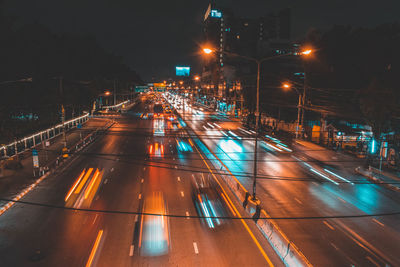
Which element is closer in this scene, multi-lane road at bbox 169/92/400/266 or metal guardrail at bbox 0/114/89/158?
multi-lane road at bbox 169/92/400/266

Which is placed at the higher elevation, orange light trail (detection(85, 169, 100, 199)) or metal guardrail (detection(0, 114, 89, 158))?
metal guardrail (detection(0, 114, 89, 158))

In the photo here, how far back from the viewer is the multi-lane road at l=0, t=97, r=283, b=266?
36.6 ft

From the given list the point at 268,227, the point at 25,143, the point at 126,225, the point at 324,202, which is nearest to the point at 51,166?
the point at 25,143

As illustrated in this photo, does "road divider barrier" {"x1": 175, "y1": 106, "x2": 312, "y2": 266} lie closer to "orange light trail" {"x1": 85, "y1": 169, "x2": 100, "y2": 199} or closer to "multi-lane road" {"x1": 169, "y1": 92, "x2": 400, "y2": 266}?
"multi-lane road" {"x1": 169, "y1": 92, "x2": 400, "y2": 266}

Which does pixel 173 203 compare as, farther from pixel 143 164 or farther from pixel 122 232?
pixel 143 164

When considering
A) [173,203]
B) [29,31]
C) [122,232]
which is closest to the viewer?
[122,232]

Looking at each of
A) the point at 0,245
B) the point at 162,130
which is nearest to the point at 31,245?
the point at 0,245

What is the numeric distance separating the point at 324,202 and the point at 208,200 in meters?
7.12

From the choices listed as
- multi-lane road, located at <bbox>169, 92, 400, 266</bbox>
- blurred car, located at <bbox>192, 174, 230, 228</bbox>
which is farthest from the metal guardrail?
multi-lane road, located at <bbox>169, 92, 400, 266</bbox>

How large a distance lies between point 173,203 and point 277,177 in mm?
9633

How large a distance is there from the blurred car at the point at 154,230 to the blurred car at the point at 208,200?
80.4 inches

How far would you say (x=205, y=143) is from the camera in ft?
119

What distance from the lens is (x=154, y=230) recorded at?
13.2 metres

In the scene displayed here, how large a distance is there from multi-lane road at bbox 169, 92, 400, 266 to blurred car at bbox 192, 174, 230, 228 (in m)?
2.44
